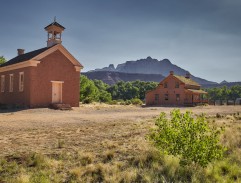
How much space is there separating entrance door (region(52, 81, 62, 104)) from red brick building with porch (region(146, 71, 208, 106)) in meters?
27.5

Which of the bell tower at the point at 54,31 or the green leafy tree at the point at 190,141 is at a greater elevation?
the bell tower at the point at 54,31

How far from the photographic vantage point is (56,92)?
27969 mm

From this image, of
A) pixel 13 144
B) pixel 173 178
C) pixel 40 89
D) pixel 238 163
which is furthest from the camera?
pixel 40 89

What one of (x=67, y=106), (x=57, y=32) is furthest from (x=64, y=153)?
(x=57, y=32)

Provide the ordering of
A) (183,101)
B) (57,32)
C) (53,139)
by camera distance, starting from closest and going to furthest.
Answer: (53,139) < (57,32) < (183,101)

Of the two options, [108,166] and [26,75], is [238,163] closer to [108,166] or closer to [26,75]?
[108,166]

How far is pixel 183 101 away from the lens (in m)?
50.2

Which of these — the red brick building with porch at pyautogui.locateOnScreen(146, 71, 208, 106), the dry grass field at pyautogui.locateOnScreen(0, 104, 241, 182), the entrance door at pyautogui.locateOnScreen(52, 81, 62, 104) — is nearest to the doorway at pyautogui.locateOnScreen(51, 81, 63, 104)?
the entrance door at pyautogui.locateOnScreen(52, 81, 62, 104)

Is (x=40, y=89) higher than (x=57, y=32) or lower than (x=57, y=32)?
lower

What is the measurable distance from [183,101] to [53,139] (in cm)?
4235

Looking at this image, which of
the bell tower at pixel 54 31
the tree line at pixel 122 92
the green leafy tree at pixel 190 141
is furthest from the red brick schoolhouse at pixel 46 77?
the green leafy tree at pixel 190 141

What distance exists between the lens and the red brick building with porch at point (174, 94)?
1984 inches

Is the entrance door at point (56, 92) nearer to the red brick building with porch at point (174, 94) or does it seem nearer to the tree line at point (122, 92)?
the tree line at point (122, 92)

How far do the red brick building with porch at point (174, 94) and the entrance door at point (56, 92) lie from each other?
27.5 meters
